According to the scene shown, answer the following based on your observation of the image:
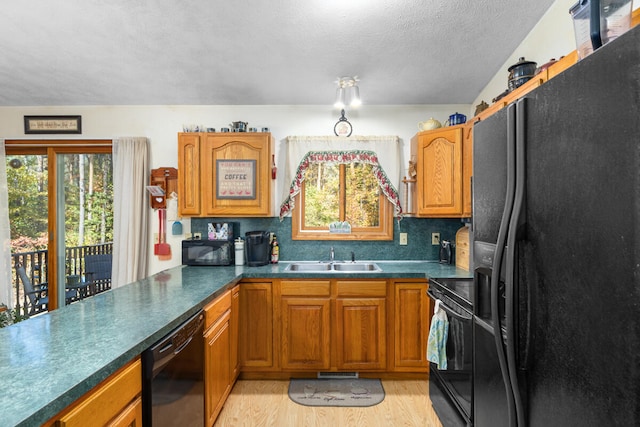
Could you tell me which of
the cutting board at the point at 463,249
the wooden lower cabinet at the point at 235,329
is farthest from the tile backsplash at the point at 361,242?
the wooden lower cabinet at the point at 235,329

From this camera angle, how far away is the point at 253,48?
7.72 ft

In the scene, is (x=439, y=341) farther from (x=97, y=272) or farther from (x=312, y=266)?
(x=97, y=272)

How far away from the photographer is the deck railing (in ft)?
11.5

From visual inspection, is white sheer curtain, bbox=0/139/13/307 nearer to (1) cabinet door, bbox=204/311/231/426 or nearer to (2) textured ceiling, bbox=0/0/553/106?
(2) textured ceiling, bbox=0/0/553/106

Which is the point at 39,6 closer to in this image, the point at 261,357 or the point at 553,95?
the point at 553,95

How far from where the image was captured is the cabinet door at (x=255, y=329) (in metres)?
2.88

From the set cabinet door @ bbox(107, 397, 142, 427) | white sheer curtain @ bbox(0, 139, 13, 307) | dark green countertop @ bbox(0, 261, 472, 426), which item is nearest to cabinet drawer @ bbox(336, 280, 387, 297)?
dark green countertop @ bbox(0, 261, 472, 426)

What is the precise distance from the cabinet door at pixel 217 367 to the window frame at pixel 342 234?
122 centimetres

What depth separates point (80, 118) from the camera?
A: 3.50m

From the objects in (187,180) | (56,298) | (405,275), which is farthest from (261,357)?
(56,298)

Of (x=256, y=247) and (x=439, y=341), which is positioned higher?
(x=256, y=247)

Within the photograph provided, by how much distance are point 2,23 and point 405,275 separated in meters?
3.11

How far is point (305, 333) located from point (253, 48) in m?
2.18

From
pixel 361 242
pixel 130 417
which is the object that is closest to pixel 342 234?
pixel 361 242
